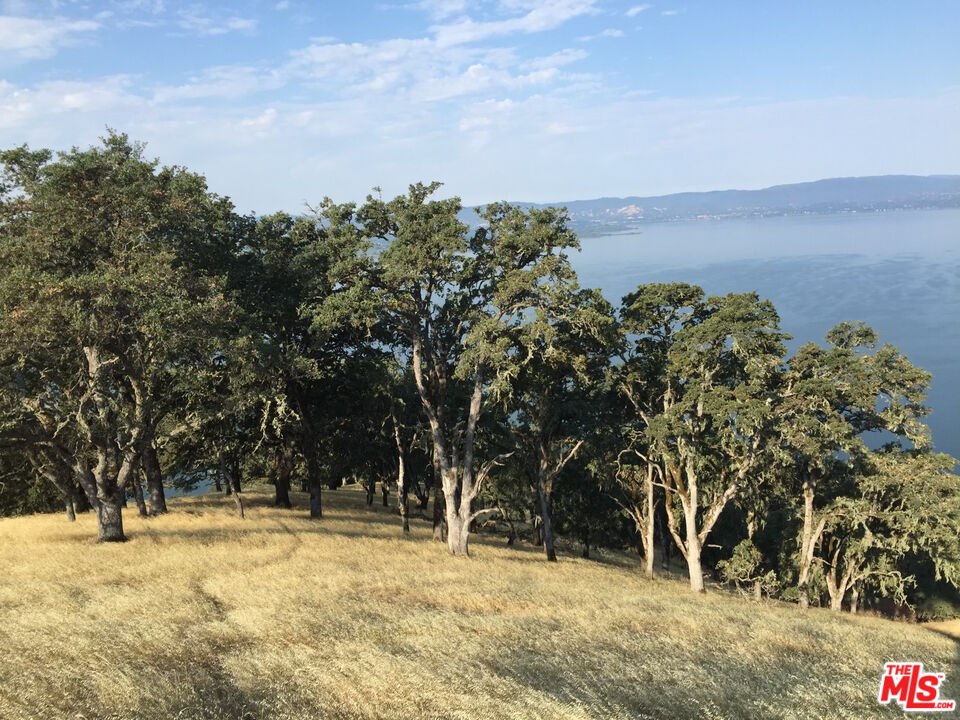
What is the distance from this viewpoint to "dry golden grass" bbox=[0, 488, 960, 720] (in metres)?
12.7

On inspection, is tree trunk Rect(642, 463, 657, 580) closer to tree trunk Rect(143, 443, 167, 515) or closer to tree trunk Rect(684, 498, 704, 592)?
tree trunk Rect(684, 498, 704, 592)

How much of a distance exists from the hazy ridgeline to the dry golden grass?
162 inches

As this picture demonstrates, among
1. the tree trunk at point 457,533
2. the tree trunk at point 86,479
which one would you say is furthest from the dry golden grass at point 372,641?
the tree trunk at point 457,533

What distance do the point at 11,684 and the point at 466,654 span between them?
342 inches

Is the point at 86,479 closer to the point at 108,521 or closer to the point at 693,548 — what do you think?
the point at 108,521

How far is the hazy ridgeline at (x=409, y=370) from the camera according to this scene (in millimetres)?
22953

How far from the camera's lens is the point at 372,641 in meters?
16.0

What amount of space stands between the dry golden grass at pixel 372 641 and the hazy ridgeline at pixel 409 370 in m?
4.12

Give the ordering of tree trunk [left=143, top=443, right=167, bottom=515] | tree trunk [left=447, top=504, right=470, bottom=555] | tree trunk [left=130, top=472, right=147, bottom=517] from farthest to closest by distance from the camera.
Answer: tree trunk [left=143, top=443, right=167, bottom=515] < tree trunk [left=130, top=472, right=147, bottom=517] < tree trunk [left=447, top=504, right=470, bottom=555]

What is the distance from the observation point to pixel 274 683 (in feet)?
43.7

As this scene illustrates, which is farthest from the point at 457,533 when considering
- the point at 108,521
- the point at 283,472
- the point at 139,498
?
the point at 139,498

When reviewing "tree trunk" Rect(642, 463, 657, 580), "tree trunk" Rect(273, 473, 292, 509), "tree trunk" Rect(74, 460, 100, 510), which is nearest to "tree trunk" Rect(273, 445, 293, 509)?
"tree trunk" Rect(273, 473, 292, 509)

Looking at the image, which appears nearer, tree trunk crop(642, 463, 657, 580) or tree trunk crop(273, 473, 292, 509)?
tree trunk crop(642, 463, 657, 580)

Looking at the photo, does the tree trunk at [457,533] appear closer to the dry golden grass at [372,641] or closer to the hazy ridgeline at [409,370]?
the hazy ridgeline at [409,370]
